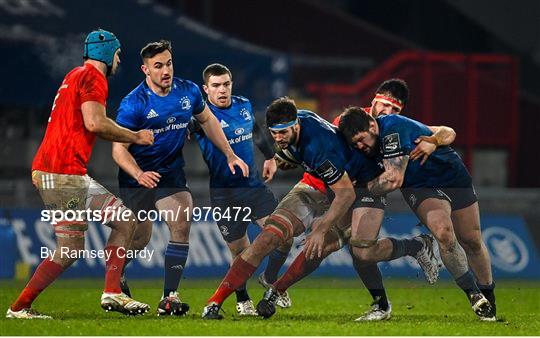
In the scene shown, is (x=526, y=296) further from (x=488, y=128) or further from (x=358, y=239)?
(x=488, y=128)

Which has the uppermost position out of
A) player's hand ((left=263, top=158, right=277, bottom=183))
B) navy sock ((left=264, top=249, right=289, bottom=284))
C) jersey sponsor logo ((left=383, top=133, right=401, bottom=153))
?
jersey sponsor logo ((left=383, top=133, right=401, bottom=153))

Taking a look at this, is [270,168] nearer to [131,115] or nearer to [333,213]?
[333,213]

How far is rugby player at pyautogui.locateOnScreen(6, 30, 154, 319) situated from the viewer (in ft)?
37.9

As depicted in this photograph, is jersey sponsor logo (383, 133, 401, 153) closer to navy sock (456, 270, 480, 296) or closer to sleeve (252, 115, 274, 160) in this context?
navy sock (456, 270, 480, 296)

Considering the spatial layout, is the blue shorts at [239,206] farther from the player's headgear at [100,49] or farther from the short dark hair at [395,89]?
the player's headgear at [100,49]

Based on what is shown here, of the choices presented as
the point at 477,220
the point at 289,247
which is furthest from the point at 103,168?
the point at 477,220

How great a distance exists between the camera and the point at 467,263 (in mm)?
12375

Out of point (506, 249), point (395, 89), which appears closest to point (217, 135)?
point (395, 89)

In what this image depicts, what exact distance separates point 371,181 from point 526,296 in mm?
4114

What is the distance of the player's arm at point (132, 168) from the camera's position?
11820 mm

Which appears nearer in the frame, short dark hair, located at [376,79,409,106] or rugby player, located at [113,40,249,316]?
rugby player, located at [113,40,249,316]

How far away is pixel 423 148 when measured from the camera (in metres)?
12.2

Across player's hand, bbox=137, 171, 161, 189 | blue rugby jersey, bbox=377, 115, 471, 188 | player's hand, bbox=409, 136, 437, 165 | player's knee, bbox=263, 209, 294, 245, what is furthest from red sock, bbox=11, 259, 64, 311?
player's hand, bbox=409, 136, 437, 165

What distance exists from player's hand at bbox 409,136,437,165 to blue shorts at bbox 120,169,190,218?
1950 millimetres
